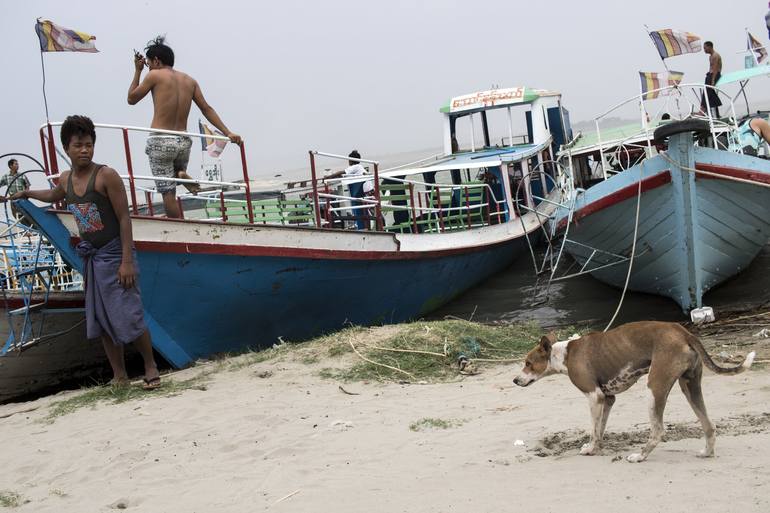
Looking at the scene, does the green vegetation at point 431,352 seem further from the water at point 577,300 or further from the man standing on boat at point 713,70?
the man standing on boat at point 713,70

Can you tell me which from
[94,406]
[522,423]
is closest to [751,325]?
[522,423]

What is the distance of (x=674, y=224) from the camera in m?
8.96

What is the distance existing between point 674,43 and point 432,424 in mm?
10681

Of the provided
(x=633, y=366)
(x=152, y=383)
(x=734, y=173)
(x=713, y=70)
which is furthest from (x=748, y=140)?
(x=152, y=383)

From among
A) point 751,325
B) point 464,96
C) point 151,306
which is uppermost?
point 464,96

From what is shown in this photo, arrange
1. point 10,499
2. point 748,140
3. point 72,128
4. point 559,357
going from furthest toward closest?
point 748,140, point 72,128, point 10,499, point 559,357

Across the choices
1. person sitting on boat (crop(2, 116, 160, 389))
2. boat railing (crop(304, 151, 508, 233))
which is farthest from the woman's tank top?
boat railing (crop(304, 151, 508, 233))

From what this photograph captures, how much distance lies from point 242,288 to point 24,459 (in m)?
3.12

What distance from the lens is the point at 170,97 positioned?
774 cm

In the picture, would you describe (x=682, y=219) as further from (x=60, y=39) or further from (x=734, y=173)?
(x=60, y=39)

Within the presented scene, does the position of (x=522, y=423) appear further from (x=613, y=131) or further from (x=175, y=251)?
(x=613, y=131)

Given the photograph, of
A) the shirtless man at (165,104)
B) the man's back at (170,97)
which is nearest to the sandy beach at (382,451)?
the shirtless man at (165,104)

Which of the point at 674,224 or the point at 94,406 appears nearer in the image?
the point at 94,406

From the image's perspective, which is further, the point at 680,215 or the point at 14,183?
the point at 680,215
